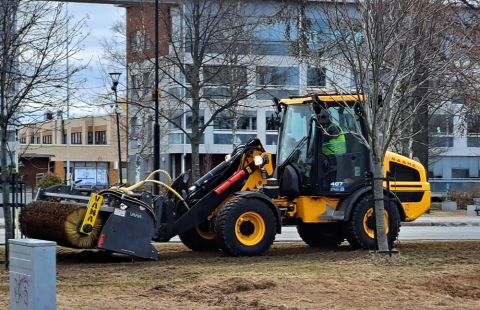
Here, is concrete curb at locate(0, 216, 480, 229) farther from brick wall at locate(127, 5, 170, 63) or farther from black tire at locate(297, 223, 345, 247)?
black tire at locate(297, 223, 345, 247)

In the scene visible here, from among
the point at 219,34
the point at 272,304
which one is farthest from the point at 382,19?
the point at 219,34

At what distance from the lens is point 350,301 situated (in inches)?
355

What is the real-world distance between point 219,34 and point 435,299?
60.2 feet

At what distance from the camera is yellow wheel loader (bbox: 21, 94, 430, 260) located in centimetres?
1292

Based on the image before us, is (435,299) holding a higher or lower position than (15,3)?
lower

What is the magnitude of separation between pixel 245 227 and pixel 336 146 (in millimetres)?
2514

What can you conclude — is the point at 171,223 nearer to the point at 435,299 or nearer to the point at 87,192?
the point at 87,192

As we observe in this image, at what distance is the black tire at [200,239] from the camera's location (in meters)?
15.0

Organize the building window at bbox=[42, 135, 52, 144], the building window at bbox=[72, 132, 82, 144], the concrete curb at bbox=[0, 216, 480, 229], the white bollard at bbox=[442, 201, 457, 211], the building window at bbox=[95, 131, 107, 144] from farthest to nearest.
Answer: the building window at bbox=[42, 135, 52, 144] → the building window at bbox=[72, 132, 82, 144] → the building window at bbox=[95, 131, 107, 144] → the white bollard at bbox=[442, 201, 457, 211] → the concrete curb at bbox=[0, 216, 480, 229]

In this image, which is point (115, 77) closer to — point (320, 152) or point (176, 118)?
point (176, 118)

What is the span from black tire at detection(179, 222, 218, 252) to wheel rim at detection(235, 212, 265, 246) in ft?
4.37

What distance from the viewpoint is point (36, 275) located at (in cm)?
702

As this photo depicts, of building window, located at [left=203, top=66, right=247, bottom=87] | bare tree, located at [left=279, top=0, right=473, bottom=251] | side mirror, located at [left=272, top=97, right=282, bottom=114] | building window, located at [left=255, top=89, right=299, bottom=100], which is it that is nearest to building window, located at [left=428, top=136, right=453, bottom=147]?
building window, located at [left=255, top=89, right=299, bottom=100]

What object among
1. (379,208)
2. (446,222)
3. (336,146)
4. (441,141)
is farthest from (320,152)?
(441,141)
